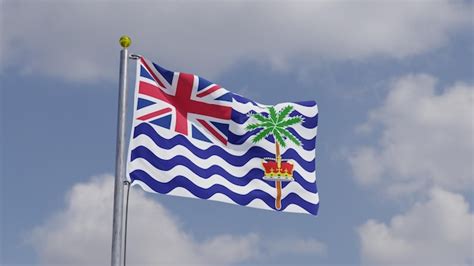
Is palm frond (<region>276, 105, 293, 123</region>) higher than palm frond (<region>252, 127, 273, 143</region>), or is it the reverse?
palm frond (<region>276, 105, 293, 123</region>)

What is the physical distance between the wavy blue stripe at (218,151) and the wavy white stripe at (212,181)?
2.49ft

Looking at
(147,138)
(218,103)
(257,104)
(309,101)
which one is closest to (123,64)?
(147,138)

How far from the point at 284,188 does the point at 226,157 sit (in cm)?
212

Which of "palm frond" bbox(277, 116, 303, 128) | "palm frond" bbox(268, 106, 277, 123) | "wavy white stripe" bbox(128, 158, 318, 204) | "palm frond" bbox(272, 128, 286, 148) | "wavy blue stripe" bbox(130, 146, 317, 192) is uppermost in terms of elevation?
"palm frond" bbox(268, 106, 277, 123)

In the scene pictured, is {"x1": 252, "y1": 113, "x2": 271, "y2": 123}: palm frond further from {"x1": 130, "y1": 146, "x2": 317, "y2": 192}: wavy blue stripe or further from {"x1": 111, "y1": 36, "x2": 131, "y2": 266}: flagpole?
{"x1": 111, "y1": 36, "x2": 131, "y2": 266}: flagpole

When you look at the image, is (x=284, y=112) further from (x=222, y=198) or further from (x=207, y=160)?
(x=222, y=198)

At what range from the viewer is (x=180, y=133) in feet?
76.0

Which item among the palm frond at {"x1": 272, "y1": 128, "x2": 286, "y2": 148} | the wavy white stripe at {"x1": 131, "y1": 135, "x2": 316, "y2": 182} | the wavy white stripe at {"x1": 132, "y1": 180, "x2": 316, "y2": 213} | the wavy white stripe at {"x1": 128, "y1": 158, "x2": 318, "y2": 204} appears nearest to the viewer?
the wavy white stripe at {"x1": 132, "y1": 180, "x2": 316, "y2": 213}

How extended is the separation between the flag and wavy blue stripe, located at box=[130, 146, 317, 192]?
1.2 inches

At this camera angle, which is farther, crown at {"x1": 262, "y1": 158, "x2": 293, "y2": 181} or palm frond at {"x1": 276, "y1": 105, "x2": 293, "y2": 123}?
palm frond at {"x1": 276, "y1": 105, "x2": 293, "y2": 123}

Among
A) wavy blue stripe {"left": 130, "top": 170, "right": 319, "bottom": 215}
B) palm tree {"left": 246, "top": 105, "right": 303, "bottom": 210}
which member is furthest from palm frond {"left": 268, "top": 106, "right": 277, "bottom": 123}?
wavy blue stripe {"left": 130, "top": 170, "right": 319, "bottom": 215}

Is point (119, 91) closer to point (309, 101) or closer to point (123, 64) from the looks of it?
point (123, 64)

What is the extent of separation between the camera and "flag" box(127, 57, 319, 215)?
2212 cm

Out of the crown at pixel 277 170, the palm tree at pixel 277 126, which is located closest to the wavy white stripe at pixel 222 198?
the crown at pixel 277 170
